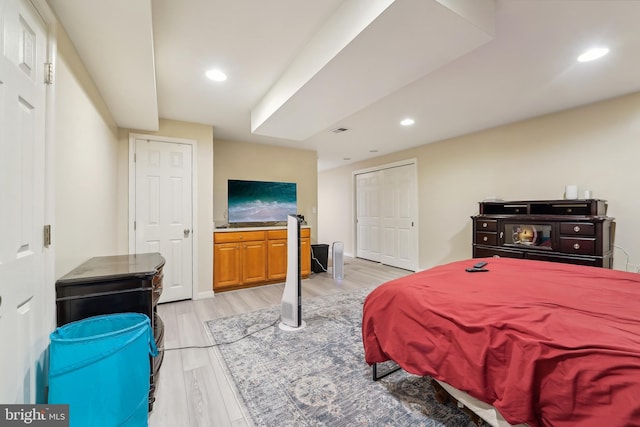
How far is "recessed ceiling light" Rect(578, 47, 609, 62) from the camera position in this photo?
198 cm

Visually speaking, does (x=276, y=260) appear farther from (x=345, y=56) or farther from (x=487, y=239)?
(x=345, y=56)

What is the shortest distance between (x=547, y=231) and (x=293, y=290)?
2985 mm

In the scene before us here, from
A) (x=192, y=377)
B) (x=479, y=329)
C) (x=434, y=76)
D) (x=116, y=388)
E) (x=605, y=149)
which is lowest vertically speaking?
(x=192, y=377)

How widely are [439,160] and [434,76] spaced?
8.19 ft

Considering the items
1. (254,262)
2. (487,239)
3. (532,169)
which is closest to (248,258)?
(254,262)

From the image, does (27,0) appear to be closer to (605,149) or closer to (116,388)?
(116,388)

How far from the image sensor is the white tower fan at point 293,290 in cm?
259

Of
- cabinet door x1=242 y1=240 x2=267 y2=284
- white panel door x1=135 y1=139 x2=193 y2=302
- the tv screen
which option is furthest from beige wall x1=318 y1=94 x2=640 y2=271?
white panel door x1=135 y1=139 x2=193 y2=302

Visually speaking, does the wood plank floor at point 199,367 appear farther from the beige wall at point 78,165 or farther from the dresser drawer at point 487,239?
the dresser drawer at point 487,239

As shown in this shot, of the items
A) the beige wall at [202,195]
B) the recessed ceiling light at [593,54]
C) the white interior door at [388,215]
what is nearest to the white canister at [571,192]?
→ the recessed ceiling light at [593,54]

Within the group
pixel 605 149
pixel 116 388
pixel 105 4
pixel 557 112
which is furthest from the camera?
pixel 557 112

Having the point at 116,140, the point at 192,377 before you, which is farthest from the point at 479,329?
the point at 116,140

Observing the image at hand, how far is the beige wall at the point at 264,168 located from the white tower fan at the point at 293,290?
2128 mm

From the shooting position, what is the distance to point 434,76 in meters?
2.35
